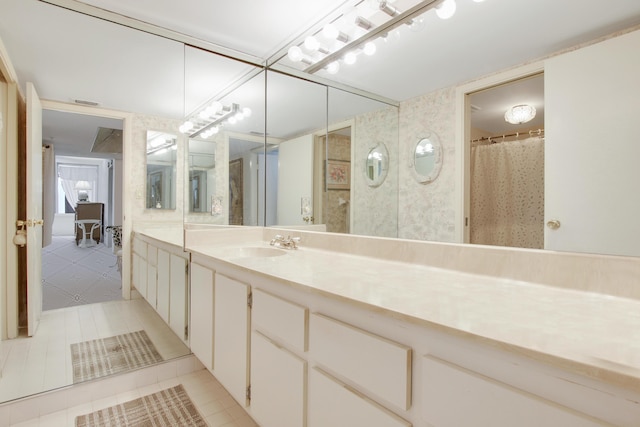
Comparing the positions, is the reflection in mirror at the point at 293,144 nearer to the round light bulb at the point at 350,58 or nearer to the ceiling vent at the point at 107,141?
the round light bulb at the point at 350,58

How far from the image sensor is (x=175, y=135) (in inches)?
108

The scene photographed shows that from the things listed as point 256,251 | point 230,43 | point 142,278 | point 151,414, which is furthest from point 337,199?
Result: point 142,278

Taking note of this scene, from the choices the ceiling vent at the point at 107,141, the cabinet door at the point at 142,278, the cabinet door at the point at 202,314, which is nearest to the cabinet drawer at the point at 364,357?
the cabinet door at the point at 202,314

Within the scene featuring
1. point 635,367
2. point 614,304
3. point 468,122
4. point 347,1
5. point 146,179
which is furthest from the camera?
point 146,179

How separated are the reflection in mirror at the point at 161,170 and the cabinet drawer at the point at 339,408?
2.48m

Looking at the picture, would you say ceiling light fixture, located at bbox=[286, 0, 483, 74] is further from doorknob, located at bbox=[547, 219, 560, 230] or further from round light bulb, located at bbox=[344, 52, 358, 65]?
doorknob, located at bbox=[547, 219, 560, 230]

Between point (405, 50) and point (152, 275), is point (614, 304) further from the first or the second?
point (152, 275)

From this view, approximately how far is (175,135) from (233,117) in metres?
0.71

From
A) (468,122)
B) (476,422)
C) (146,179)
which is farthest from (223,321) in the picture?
(146,179)

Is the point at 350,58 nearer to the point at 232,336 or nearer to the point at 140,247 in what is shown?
the point at 232,336

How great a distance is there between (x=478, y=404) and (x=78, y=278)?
4493mm

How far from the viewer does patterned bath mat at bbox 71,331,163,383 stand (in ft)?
5.91

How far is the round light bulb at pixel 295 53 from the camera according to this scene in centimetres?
192

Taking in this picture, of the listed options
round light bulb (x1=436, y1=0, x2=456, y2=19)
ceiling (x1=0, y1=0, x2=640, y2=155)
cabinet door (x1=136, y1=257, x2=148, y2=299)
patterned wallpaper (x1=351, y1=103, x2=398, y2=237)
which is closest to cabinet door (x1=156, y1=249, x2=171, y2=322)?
cabinet door (x1=136, y1=257, x2=148, y2=299)
